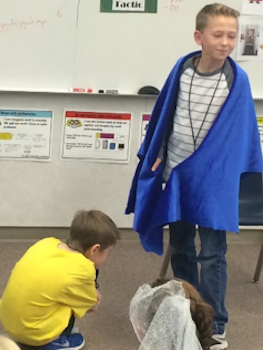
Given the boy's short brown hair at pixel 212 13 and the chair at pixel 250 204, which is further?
the chair at pixel 250 204

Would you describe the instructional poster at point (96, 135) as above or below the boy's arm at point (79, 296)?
above

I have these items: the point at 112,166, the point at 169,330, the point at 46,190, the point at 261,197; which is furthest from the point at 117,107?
the point at 169,330

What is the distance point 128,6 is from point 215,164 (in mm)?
1123

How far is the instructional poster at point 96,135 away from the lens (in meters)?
2.91

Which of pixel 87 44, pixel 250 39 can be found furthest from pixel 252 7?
pixel 87 44

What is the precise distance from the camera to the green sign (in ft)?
8.96

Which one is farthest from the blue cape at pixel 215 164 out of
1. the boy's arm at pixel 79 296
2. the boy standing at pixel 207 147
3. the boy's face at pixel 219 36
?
the boy's arm at pixel 79 296

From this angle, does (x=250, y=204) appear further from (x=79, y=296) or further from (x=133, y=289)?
(x=79, y=296)

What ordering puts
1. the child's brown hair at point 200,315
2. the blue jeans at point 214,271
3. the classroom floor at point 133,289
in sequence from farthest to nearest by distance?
the classroom floor at point 133,289, the blue jeans at point 214,271, the child's brown hair at point 200,315

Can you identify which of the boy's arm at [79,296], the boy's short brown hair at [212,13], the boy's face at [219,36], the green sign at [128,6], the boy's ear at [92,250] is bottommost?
the boy's arm at [79,296]

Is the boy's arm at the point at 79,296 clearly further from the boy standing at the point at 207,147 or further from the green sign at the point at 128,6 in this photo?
the green sign at the point at 128,6

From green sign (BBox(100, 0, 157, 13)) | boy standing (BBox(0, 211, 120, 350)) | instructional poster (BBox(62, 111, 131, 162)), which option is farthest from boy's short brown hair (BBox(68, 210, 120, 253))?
green sign (BBox(100, 0, 157, 13))

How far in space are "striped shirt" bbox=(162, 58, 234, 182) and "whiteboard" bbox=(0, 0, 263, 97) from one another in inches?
29.7

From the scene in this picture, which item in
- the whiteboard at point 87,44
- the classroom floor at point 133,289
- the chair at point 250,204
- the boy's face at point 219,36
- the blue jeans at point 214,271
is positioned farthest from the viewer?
the whiteboard at point 87,44
